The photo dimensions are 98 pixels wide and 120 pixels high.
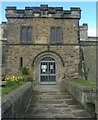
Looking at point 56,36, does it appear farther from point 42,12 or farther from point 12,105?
point 12,105

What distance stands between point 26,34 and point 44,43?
1.99 meters

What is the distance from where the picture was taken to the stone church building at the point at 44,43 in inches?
944

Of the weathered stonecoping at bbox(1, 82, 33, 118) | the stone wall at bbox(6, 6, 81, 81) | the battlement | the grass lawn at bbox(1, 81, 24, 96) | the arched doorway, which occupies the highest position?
the battlement

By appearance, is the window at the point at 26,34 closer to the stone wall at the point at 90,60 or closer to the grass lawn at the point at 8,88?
the stone wall at the point at 90,60

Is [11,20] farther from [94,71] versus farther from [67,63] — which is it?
[94,71]

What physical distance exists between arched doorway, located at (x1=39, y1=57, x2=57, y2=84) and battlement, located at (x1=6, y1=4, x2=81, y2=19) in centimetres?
434

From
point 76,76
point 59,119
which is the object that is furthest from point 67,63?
point 59,119

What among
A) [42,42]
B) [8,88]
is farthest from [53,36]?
[8,88]

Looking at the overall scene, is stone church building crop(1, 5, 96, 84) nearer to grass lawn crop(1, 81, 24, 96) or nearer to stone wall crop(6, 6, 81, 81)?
stone wall crop(6, 6, 81, 81)

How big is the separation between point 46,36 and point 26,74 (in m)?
4.24

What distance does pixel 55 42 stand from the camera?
24.2m

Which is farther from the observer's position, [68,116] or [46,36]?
[46,36]

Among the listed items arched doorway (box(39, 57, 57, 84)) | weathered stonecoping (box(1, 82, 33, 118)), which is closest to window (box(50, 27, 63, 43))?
arched doorway (box(39, 57, 57, 84))

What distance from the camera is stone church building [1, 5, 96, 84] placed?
78.7ft
